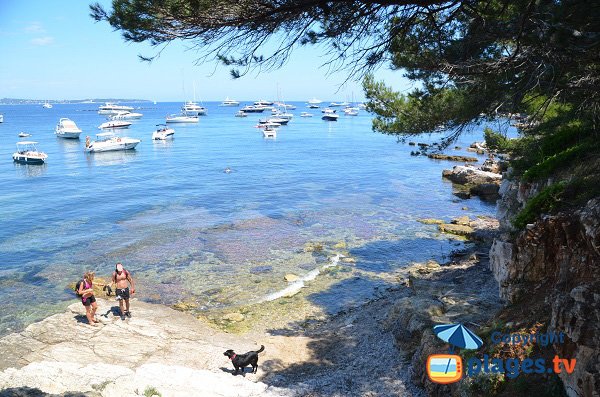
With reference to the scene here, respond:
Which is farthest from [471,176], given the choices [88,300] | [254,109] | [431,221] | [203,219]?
[254,109]

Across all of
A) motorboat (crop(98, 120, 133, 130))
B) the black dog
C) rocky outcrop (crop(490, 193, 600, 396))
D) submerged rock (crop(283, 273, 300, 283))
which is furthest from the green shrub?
motorboat (crop(98, 120, 133, 130))

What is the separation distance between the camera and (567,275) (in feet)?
25.1

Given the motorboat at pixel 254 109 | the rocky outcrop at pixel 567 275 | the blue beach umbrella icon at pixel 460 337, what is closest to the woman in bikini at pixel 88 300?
the blue beach umbrella icon at pixel 460 337

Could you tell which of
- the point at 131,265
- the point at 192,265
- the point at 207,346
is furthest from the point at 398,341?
the point at 131,265

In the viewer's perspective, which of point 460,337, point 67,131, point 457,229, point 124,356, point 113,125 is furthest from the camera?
point 113,125

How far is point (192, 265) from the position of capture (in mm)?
20984

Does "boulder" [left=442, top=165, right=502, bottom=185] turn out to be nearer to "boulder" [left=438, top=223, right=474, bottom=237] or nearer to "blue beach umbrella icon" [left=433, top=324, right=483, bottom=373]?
"boulder" [left=438, top=223, right=474, bottom=237]

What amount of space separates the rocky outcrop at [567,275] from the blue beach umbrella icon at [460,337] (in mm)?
1419

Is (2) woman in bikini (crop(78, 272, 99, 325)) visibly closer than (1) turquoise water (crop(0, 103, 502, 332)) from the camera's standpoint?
Yes

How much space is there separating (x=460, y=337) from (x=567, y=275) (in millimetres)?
2202

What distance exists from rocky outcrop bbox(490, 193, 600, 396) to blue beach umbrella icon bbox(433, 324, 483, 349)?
4.66ft

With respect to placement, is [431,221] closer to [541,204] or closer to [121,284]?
[541,204]

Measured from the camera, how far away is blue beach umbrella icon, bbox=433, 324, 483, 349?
8195 mm

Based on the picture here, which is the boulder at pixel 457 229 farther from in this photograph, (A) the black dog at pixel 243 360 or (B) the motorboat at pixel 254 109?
(B) the motorboat at pixel 254 109
